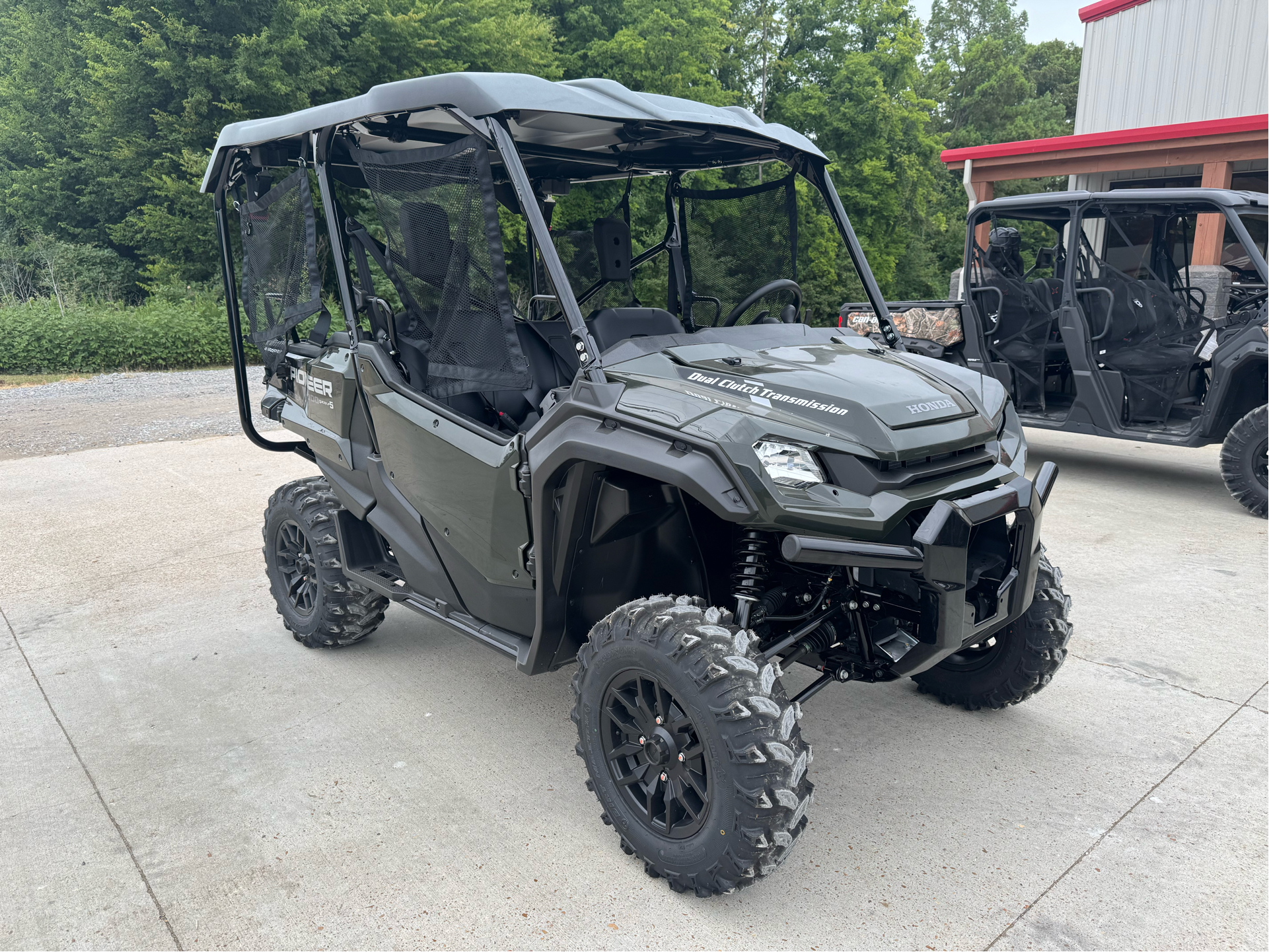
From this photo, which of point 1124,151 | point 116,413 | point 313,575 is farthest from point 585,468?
point 1124,151

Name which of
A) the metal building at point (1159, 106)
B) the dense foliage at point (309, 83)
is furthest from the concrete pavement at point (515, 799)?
the dense foliage at point (309, 83)

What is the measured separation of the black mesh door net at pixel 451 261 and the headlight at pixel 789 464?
871 millimetres

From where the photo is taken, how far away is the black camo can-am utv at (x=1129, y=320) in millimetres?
6480

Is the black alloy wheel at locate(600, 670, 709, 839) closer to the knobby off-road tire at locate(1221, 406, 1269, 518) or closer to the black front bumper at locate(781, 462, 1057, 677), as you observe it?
the black front bumper at locate(781, 462, 1057, 677)

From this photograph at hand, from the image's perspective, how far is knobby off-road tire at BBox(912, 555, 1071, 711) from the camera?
3143 millimetres

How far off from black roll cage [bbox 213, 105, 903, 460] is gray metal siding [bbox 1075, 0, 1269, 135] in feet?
44.2

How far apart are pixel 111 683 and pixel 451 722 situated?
1.52m

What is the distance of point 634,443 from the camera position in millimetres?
2473

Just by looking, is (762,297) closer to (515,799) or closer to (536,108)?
(536,108)

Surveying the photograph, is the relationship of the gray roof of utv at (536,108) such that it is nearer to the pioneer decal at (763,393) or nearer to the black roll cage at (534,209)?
the black roll cage at (534,209)

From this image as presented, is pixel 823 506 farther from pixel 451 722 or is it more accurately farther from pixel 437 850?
pixel 451 722

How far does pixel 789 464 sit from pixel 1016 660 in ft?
4.78

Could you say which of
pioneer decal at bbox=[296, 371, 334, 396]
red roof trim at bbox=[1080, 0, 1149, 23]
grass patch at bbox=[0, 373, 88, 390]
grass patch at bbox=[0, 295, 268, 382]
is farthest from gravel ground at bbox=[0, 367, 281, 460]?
red roof trim at bbox=[1080, 0, 1149, 23]

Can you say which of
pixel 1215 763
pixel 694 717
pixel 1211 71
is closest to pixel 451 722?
pixel 694 717
